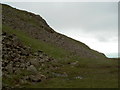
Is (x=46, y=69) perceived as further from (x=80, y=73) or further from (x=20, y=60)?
(x=80, y=73)

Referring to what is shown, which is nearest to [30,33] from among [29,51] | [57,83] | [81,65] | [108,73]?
[29,51]

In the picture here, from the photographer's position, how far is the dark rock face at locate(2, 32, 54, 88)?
163 ft

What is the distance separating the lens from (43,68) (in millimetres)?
60125

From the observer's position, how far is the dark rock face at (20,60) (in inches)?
1959

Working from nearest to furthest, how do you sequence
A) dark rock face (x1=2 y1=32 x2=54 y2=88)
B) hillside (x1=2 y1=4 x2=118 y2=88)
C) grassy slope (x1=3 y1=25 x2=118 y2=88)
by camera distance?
1. grassy slope (x1=3 y1=25 x2=118 y2=88)
2. hillside (x1=2 y1=4 x2=118 y2=88)
3. dark rock face (x1=2 y1=32 x2=54 y2=88)

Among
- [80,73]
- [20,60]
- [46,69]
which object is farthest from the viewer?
[20,60]

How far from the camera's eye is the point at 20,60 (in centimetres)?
6059

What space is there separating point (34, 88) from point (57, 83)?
17.9ft

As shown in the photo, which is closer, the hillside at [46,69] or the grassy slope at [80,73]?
the grassy slope at [80,73]

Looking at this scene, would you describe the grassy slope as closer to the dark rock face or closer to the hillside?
the hillside

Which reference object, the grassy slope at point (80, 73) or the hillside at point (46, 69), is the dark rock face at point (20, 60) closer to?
the hillside at point (46, 69)

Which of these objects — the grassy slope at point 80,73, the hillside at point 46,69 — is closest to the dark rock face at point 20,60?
the hillside at point 46,69

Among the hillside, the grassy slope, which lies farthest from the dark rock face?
the grassy slope

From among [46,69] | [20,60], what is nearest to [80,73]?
[46,69]
